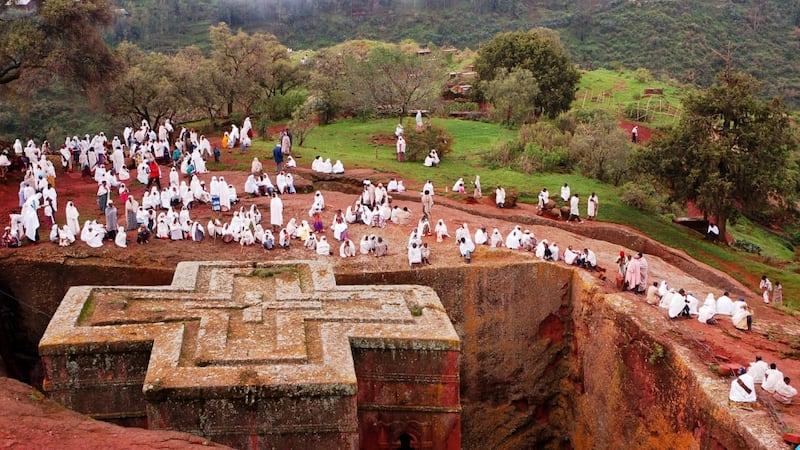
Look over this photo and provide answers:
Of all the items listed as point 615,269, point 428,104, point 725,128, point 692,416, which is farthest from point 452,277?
point 428,104

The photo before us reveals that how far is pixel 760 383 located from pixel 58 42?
2359 centimetres

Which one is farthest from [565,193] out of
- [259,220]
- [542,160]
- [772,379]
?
[772,379]

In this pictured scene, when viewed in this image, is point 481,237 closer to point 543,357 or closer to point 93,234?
point 543,357

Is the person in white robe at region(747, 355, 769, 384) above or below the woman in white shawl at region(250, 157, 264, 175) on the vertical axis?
below

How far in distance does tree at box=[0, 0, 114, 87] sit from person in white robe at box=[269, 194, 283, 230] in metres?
9.92

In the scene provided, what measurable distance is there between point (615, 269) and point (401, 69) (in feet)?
67.1

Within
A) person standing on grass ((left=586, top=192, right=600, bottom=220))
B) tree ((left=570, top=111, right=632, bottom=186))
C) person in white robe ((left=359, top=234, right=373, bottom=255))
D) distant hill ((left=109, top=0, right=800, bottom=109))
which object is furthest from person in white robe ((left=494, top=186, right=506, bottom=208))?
distant hill ((left=109, top=0, right=800, bottom=109))

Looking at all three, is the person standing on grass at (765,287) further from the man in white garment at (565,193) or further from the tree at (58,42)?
the tree at (58,42)

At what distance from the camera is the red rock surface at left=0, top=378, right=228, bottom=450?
9.75m

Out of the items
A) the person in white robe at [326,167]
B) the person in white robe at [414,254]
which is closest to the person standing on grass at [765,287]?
the person in white robe at [414,254]

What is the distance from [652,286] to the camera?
57.8 feet

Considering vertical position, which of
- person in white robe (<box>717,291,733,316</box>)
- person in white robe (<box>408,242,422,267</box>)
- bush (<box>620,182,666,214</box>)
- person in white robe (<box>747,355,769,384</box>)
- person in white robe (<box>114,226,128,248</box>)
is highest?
person in white robe (<box>114,226,128,248</box>)

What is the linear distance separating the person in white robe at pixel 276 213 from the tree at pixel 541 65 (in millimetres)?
22573

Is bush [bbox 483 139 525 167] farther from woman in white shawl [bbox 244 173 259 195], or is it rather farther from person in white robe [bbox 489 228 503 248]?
woman in white shawl [bbox 244 173 259 195]
